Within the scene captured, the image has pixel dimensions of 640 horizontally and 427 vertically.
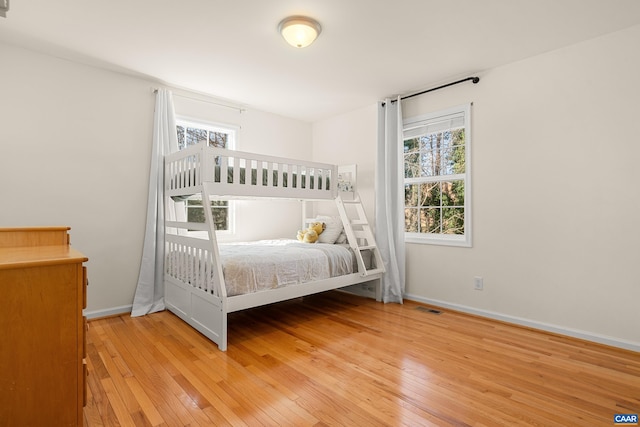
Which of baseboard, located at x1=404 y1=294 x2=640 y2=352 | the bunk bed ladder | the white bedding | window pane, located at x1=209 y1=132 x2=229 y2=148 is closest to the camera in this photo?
baseboard, located at x1=404 y1=294 x2=640 y2=352

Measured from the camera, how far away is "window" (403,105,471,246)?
3.30 metres

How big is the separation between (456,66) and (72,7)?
118 inches

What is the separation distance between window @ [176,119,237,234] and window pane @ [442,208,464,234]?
8.11ft

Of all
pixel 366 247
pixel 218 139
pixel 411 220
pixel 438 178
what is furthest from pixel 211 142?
pixel 438 178

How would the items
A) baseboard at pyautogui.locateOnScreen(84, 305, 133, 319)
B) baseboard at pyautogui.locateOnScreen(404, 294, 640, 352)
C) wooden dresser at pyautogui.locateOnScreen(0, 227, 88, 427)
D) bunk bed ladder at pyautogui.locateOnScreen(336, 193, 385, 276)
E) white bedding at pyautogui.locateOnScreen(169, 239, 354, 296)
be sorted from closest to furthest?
wooden dresser at pyautogui.locateOnScreen(0, 227, 88, 427)
baseboard at pyautogui.locateOnScreen(404, 294, 640, 352)
white bedding at pyautogui.locateOnScreen(169, 239, 354, 296)
baseboard at pyautogui.locateOnScreen(84, 305, 133, 319)
bunk bed ladder at pyautogui.locateOnScreen(336, 193, 385, 276)

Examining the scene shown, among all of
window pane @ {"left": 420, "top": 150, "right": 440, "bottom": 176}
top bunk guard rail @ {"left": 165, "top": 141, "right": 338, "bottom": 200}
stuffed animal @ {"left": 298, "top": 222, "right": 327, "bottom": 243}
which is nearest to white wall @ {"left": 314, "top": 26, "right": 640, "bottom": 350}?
window pane @ {"left": 420, "top": 150, "right": 440, "bottom": 176}

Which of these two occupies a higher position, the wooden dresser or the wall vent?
the wooden dresser

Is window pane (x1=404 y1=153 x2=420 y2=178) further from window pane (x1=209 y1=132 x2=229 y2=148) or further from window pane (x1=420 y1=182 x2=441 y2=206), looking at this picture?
window pane (x1=209 y1=132 x2=229 y2=148)

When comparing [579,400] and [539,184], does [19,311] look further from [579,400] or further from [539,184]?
[539,184]

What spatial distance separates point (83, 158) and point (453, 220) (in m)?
3.61

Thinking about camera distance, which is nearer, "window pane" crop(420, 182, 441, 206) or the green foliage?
the green foliage

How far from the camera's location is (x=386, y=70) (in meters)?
3.07

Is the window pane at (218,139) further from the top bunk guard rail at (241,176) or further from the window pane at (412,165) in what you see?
the window pane at (412,165)

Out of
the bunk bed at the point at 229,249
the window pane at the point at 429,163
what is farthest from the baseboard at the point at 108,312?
the window pane at the point at 429,163
